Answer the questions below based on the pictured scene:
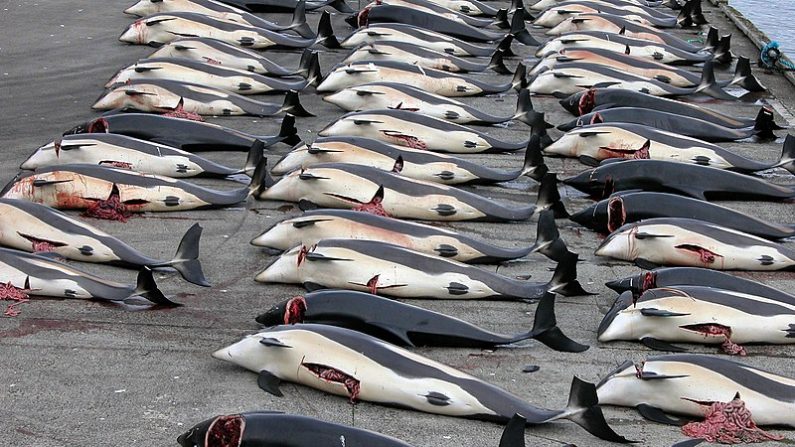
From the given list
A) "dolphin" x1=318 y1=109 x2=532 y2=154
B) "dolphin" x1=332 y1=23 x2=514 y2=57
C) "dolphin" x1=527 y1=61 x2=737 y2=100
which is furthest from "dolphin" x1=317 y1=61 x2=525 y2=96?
"dolphin" x1=318 y1=109 x2=532 y2=154

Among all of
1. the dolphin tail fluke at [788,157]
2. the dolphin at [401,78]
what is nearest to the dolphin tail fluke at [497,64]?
the dolphin at [401,78]

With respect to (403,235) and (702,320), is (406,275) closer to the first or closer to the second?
(403,235)

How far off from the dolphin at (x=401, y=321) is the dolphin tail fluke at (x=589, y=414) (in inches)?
53.2

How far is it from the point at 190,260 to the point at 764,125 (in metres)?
9.15

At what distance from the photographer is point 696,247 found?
41.1 feet

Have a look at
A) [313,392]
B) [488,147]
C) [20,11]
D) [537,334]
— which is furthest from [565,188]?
[20,11]

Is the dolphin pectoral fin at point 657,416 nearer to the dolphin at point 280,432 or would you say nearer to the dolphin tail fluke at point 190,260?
the dolphin at point 280,432

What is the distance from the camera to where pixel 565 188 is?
1542 cm

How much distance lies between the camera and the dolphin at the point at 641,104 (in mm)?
17516

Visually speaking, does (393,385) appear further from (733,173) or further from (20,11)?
(20,11)

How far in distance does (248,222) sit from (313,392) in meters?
4.41

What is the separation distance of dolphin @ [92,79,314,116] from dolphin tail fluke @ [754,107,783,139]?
6.31m

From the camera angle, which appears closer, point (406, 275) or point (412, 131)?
point (406, 275)

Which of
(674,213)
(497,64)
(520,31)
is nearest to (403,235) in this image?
(674,213)
